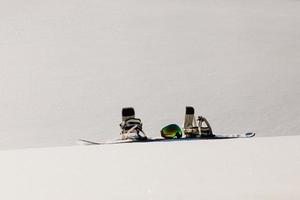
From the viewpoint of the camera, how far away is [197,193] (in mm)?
2713

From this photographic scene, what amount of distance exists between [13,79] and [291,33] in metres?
11.8

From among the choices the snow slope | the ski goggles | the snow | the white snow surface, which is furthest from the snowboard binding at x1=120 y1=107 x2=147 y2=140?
the white snow surface

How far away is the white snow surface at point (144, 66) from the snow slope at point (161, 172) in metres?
8.63

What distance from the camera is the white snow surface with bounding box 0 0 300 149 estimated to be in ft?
49.0

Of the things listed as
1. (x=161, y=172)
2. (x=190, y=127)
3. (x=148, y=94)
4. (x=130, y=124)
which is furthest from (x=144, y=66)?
(x=161, y=172)

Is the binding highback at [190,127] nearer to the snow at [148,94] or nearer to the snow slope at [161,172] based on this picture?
the snow at [148,94]

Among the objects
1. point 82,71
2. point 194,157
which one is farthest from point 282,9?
point 194,157

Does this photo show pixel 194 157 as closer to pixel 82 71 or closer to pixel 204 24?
pixel 82 71

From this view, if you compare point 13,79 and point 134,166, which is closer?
point 134,166

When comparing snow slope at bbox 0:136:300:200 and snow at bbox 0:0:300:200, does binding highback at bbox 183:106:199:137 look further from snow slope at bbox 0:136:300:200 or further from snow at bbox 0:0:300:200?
snow slope at bbox 0:136:300:200

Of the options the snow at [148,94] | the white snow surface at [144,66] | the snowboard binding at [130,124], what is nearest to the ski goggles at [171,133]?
the snowboard binding at [130,124]

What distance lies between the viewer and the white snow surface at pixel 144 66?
1492 cm

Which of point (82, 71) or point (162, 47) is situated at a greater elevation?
point (162, 47)

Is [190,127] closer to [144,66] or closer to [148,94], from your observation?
[148,94]
